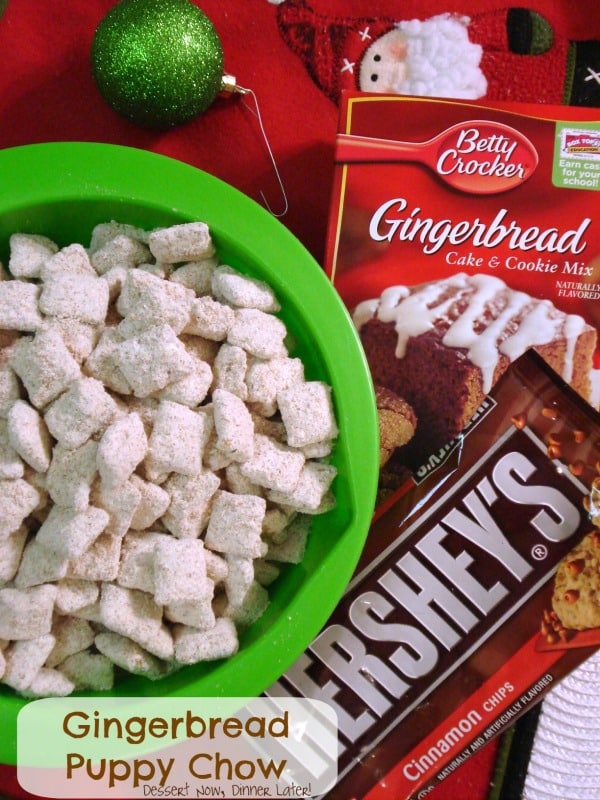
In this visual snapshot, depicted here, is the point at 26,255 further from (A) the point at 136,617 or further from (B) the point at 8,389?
(A) the point at 136,617

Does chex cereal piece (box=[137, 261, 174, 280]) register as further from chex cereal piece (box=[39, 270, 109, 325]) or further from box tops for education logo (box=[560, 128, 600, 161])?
box tops for education logo (box=[560, 128, 600, 161])

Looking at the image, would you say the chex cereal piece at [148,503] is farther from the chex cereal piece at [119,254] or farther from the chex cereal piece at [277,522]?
the chex cereal piece at [119,254]

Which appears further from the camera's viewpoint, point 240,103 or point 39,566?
point 240,103

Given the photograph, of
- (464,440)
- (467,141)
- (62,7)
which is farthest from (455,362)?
(62,7)

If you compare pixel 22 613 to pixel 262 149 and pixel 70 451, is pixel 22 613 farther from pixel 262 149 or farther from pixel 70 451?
pixel 262 149

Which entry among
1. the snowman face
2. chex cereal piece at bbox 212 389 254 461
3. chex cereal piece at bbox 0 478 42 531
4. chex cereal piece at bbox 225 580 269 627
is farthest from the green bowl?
the snowman face

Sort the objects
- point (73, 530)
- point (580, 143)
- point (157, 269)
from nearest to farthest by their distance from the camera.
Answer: point (73, 530) < point (157, 269) < point (580, 143)

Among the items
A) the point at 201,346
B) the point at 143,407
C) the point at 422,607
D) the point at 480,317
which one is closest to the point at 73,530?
the point at 143,407
